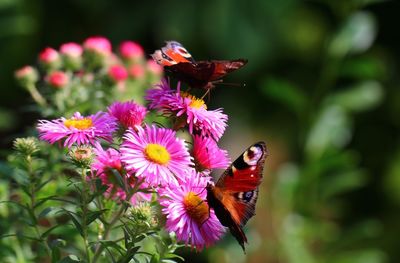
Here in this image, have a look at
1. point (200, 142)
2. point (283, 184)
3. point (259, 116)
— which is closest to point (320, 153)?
point (283, 184)

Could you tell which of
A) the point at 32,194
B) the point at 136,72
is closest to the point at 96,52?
the point at 136,72

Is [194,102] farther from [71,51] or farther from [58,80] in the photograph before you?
[71,51]

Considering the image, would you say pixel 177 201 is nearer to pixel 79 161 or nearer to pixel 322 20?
pixel 79 161

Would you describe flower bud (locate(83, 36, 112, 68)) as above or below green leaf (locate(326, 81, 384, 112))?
above

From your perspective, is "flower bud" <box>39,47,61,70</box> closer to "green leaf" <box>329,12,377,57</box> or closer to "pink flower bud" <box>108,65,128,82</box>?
"pink flower bud" <box>108,65,128,82</box>

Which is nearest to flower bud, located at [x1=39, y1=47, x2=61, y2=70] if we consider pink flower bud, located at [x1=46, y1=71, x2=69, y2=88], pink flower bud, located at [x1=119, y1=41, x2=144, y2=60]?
pink flower bud, located at [x1=46, y1=71, x2=69, y2=88]
